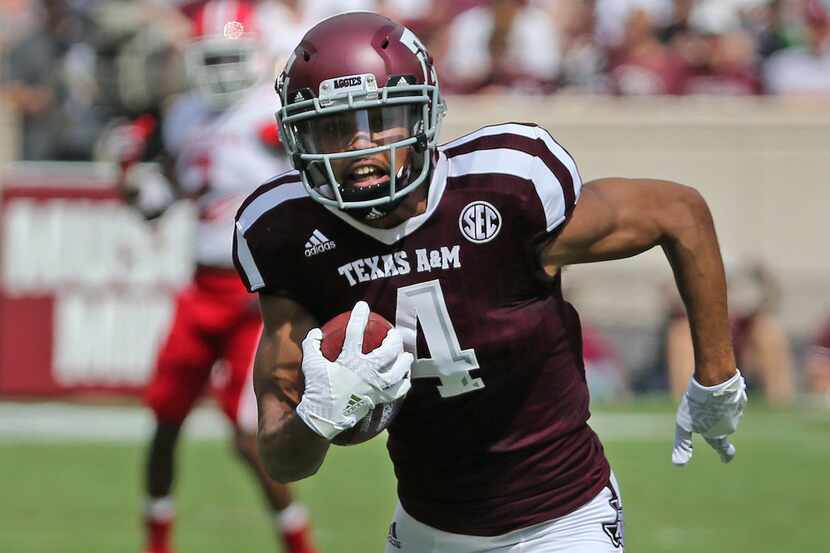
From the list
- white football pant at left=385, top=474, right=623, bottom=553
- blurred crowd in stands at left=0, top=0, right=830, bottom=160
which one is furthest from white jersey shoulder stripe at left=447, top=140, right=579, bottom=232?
blurred crowd in stands at left=0, top=0, right=830, bottom=160

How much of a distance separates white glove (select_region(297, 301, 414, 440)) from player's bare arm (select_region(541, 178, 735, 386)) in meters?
0.44

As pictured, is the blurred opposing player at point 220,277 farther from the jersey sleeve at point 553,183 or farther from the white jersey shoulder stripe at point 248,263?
the jersey sleeve at point 553,183

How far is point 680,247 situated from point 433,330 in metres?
0.56

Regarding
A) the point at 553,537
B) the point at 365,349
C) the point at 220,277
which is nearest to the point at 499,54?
the point at 220,277

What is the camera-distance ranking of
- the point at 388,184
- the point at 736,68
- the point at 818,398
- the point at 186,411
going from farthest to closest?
the point at 736,68
the point at 818,398
the point at 186,411
the point at 388,184

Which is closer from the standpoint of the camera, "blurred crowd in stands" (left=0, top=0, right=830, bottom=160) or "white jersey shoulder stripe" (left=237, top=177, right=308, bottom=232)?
"white jersey shoulder stripe" (left=237, top=177, right=308, bottom=232)

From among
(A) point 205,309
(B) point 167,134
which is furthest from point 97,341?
(A) point 205,309

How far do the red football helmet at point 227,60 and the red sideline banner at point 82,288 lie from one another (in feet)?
14.2

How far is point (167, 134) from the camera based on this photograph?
1048cm

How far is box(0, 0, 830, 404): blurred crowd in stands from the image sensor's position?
11.8 meters

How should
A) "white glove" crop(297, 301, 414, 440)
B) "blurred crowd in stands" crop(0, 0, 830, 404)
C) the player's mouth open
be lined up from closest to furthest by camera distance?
"white glove" crop(297, 301, 414, 440), the player's mouth open, "blurred crowd in stands" crop(0, 0, 830, 404)

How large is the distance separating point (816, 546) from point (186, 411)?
2.54 m

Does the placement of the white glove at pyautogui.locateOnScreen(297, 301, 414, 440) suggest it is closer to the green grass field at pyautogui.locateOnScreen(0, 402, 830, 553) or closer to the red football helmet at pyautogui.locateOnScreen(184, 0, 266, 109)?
the green grass field at pyautogui.locateOnScreen(0, 402, 830, 553)

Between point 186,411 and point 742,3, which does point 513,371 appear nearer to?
point 186,411
